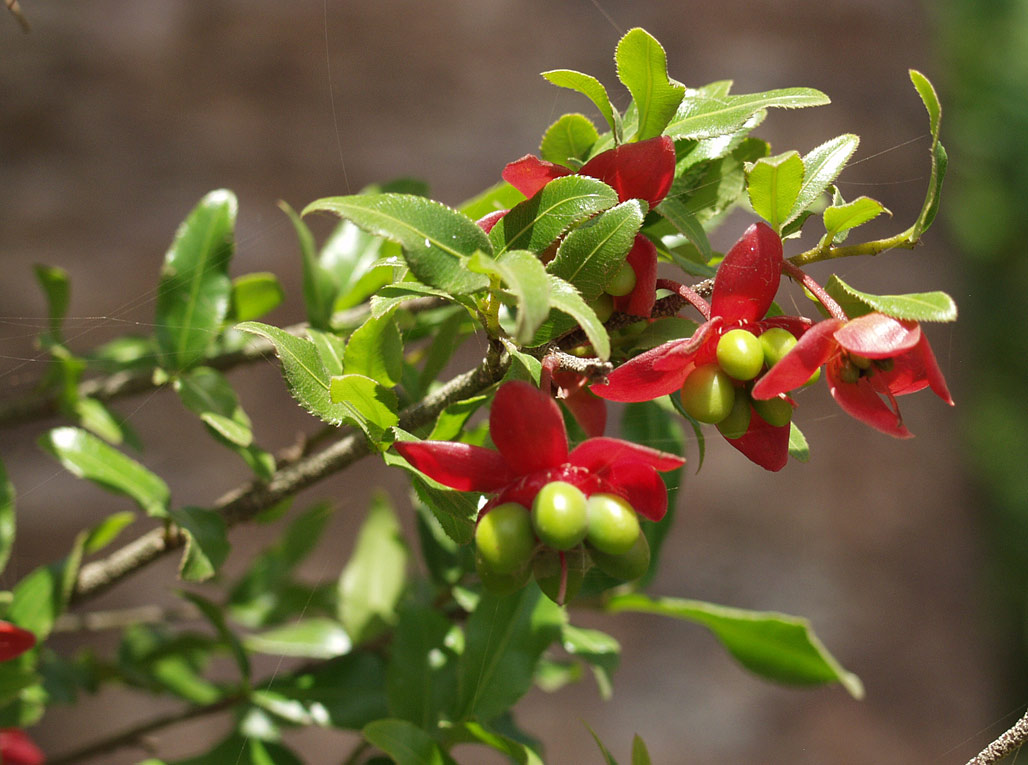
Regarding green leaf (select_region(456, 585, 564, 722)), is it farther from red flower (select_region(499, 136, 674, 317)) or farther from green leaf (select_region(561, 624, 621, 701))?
red flower (select_region(499, 136, 674, 317))

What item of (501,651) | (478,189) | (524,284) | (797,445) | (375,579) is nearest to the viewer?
(524,284)

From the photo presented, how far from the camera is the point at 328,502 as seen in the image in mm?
780

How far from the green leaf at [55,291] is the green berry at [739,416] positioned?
0.53 meters

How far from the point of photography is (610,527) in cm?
27

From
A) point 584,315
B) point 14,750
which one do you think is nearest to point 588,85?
point 584,315

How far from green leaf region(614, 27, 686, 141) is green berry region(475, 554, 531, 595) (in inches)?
7.5

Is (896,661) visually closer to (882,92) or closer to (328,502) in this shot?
(882,92)

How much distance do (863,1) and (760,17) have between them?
1.16ft

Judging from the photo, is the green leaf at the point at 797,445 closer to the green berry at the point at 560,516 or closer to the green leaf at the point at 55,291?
the green berry at the point at 560,516

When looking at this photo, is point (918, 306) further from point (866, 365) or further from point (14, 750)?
point (14, 750)

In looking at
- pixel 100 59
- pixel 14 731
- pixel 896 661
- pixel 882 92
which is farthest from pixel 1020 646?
pixel 100 59

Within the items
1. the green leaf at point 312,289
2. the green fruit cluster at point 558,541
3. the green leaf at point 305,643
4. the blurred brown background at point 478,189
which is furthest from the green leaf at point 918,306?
the blurred brown background at point 478,189

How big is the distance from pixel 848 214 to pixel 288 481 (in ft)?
1.07

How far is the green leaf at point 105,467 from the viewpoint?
1.60ft
